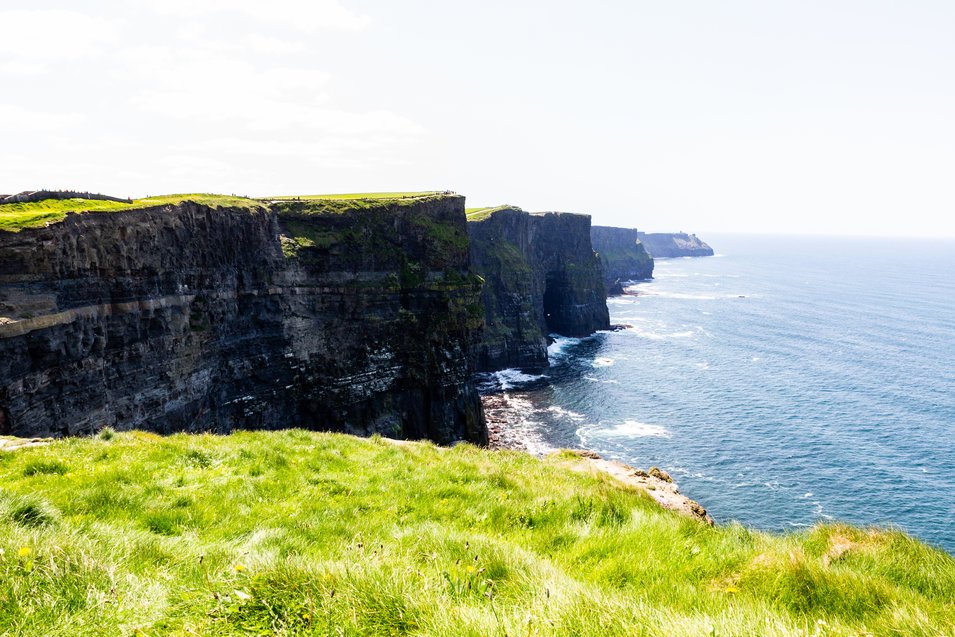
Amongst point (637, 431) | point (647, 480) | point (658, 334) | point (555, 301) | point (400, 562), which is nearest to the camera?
point (400, 562)

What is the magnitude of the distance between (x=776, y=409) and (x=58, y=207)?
7576 cm

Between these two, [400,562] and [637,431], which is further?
[637,431]

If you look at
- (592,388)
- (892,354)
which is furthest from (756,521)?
(892,354)

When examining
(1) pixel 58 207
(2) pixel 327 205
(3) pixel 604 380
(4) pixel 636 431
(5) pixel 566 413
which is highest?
(2) pixel 327 205

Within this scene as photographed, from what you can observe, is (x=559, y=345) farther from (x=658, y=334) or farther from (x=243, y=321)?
(x=243, y=321)

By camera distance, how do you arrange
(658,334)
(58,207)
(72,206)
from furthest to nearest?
(658,334) < (72,206) < (58,207)

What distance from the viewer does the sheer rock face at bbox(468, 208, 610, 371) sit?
91438mm

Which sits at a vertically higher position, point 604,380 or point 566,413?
point 604,380

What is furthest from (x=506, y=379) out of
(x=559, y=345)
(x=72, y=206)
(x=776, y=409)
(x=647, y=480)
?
(x=647, y=480)

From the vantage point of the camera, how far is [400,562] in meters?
5.06

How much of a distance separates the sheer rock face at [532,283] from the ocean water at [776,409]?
5831 millimetres

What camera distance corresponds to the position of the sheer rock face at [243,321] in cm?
2883

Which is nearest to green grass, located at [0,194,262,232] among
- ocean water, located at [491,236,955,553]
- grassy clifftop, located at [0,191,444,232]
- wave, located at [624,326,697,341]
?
grassy clifftop, located at [0,191,444,232]

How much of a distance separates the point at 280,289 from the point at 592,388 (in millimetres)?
49686
